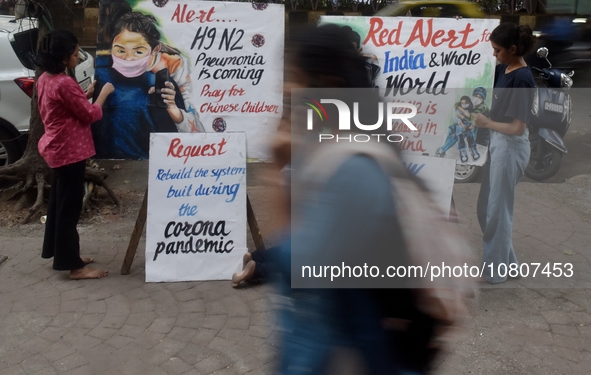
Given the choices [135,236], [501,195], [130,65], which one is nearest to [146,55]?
[130,65]

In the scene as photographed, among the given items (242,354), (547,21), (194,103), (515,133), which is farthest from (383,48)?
(547,21)

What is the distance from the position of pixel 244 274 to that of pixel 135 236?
0.88 metres

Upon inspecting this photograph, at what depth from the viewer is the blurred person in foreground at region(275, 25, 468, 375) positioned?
201cm

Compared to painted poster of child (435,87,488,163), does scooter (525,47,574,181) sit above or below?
below

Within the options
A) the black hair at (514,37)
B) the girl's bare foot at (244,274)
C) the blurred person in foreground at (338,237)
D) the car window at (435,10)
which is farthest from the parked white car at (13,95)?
the car window at (435,10)

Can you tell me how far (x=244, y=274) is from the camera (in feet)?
13.9

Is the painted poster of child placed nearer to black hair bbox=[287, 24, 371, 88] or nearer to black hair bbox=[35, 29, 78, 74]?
black hair bbox=[287, 24, 371, 88]

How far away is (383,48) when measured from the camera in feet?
14.7

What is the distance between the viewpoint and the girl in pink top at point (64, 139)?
4145mm

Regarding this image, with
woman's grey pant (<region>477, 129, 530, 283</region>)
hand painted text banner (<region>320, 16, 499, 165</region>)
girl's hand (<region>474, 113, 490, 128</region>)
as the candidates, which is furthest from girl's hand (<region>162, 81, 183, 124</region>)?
woman's grey pant (<region>477, 129, 530, 283</region>)

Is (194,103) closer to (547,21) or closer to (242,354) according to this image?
(242,354)

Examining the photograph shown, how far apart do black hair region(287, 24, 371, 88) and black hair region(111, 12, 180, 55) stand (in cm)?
239

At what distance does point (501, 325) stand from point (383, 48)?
2.06 meters

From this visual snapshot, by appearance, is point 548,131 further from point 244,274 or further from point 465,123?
point 244,274
